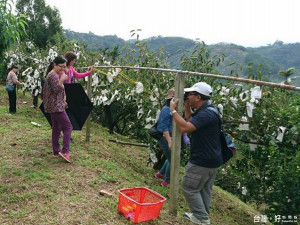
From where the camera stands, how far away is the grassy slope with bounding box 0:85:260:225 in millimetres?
3244

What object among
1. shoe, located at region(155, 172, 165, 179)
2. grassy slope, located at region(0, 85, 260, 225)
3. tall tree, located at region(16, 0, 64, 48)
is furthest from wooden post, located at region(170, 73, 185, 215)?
tall tree, located at region(16, 0, 64, 48)

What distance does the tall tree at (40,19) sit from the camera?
2191cm

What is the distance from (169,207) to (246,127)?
4.35ft

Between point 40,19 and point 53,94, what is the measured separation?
20180mm

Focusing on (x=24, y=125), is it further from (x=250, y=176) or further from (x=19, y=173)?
(x=250, y=176)

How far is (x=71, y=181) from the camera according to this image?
392 cm

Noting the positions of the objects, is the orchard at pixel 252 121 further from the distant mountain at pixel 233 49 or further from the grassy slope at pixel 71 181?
the distant mountain at pixel 233 49

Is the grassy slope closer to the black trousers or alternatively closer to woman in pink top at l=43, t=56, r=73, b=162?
woman in pink top at l=43, t=56, r=73, b=162

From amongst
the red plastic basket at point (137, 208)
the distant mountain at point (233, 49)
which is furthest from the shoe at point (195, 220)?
the distant mountain at point (233, 49)

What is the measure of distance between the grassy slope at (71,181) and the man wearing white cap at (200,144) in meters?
0.40

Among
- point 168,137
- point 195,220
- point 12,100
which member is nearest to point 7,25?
point 168,137

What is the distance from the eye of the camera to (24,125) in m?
6.41

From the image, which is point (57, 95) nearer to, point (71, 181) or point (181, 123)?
point (71, 181)

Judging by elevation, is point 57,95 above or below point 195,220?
above
